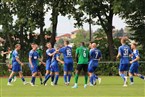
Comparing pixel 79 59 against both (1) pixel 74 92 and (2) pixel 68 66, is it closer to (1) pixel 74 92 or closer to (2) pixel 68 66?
(2) pixel 68 66

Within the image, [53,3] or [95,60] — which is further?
[53,3]

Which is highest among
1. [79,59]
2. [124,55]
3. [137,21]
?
[137,21]

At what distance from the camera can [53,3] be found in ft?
160

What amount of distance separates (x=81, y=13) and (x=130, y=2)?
470cm

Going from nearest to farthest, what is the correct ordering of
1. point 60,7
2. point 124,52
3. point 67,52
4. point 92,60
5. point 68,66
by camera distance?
point 124,52
point 67,52
point 68,66
point 92,60
point 60,7

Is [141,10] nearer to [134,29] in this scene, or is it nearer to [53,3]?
[134,29]

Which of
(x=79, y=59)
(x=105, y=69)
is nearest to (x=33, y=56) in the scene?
(x=79, y=59)

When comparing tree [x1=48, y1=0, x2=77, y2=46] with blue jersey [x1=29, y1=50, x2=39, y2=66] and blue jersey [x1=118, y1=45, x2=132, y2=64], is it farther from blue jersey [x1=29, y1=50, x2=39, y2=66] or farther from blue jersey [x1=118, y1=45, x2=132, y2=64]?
blue jersey [x1=118, y1=45, x2=132, y2=64]

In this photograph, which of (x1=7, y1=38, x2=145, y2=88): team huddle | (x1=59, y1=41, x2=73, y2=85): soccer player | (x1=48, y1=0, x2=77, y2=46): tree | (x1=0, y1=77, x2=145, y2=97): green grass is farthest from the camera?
(x1=48, y1=0, x2=77, y2=46): tree

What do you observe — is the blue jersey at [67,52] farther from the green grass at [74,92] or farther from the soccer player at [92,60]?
the green grass at [74,92]

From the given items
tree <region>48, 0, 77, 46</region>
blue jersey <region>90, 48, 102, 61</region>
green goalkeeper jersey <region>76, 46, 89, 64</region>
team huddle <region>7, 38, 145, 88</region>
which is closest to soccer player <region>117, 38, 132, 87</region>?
team huddle <region>7, 38, 145, 88</region>

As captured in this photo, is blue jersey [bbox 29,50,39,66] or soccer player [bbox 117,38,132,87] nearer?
soccer player [bbox 117,38,132,87]

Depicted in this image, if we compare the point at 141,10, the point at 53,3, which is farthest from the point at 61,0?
the point at 141,10

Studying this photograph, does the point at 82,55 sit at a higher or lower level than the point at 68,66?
higher
